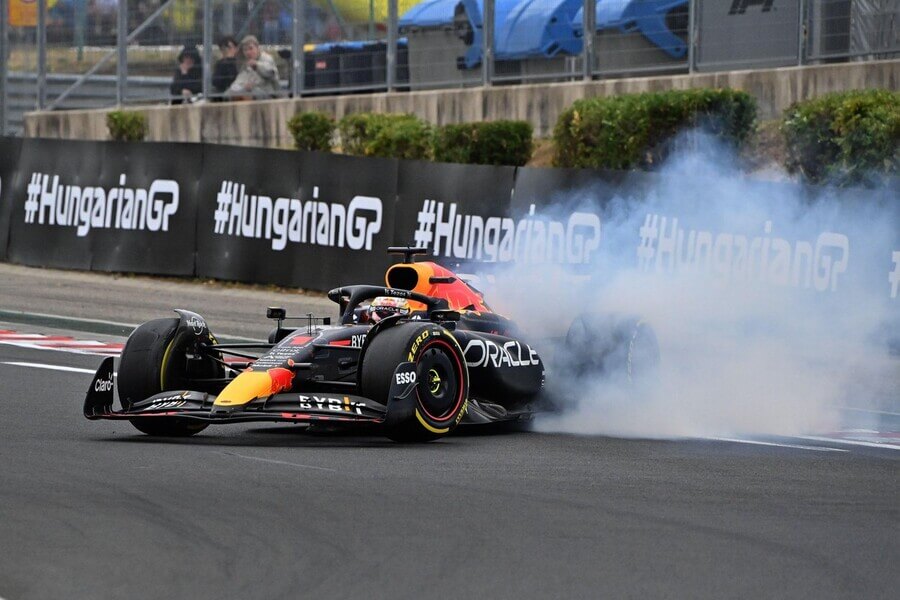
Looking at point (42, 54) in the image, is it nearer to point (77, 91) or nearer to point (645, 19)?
point (77, 91)

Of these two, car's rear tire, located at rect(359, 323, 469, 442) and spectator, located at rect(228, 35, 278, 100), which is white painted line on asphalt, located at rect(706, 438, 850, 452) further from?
spectator, located at rect(228, 35, 278, 100)

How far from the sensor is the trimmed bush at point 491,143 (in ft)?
67.8

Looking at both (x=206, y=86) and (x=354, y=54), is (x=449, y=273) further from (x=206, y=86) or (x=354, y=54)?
(x=206, y=86)

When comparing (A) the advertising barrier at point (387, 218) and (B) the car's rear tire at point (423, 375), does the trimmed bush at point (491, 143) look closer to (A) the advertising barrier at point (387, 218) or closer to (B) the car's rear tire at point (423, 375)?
(A) the advertising barrier at point (387, 218)

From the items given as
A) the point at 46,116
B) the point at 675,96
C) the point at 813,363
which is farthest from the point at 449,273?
the point at 46,116

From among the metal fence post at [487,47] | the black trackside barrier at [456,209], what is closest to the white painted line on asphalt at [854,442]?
the black trackside barrier at [456,209]

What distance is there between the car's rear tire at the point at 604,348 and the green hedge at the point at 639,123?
781 cm

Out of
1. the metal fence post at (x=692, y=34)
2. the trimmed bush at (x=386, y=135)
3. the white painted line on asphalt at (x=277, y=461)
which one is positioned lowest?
the white painted line on asphalt at (x=277, y=461)

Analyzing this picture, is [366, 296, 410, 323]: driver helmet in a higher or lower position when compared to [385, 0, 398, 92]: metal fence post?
lower

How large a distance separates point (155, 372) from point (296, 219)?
10.2 meters

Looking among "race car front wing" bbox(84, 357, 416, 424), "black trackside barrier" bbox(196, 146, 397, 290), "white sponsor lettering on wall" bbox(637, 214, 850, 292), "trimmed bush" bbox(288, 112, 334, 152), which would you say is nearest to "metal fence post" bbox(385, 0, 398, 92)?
"trimmed bush" bbox(288, 112, 334, 152)

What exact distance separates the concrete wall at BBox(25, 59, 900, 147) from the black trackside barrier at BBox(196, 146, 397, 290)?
3.90 meters

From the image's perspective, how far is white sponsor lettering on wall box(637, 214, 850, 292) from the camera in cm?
1408

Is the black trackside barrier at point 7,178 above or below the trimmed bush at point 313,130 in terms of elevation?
below
